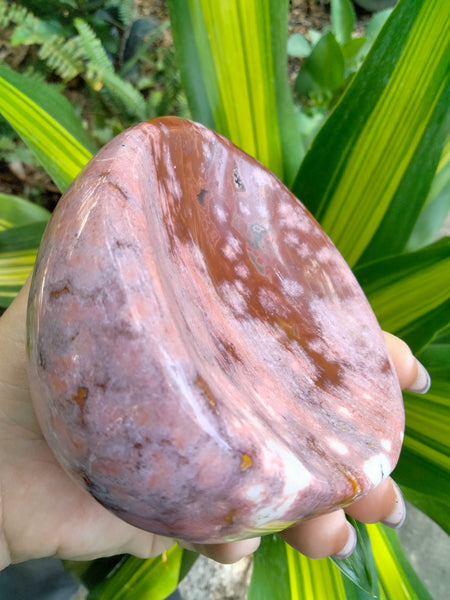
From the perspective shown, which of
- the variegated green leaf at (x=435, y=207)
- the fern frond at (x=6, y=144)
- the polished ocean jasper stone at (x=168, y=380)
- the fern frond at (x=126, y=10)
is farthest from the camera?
the fern frond at (x=126, y=10)

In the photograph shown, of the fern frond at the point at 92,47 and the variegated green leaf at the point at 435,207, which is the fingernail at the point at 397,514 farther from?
the fern frond at the point at 92,47

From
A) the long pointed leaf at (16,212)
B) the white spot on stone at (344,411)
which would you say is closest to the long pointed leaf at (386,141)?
the white spot on stone at (344,411)

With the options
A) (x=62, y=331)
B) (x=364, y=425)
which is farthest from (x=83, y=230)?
(x=364, y=425)

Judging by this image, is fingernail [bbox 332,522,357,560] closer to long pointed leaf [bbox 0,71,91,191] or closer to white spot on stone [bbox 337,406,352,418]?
white spot on stone [bbox 337,406,352,418]

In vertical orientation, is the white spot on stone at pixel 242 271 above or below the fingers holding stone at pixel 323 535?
above

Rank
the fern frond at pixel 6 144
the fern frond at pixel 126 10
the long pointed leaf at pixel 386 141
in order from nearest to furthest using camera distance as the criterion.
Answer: the long pointed leaf at pixel 386 141, the fern frond at pixel 6 144, the fern frond at pixel 126 10

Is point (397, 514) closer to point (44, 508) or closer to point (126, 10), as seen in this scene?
point (44, 508)

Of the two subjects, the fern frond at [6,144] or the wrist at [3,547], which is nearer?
the wrist at [3,547]
